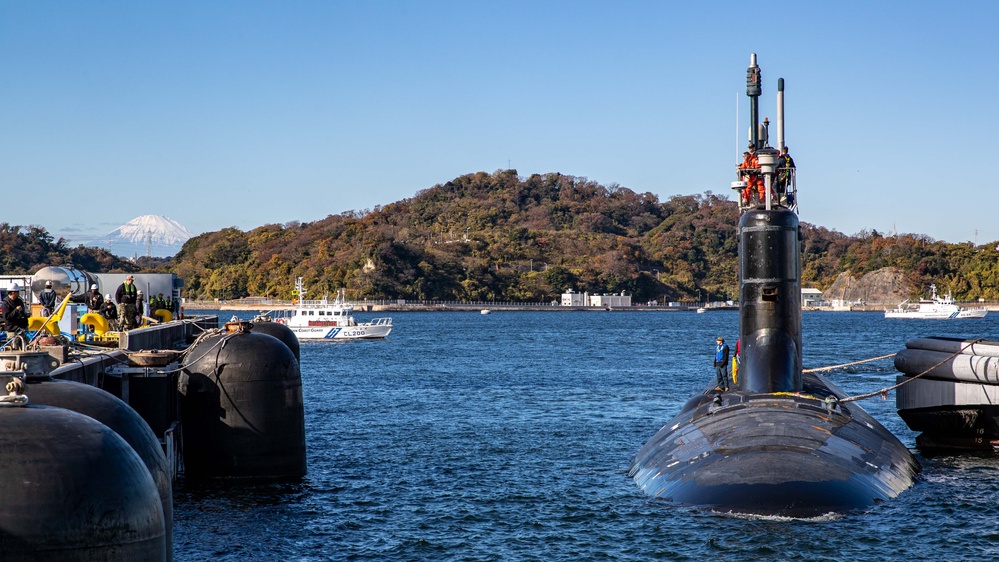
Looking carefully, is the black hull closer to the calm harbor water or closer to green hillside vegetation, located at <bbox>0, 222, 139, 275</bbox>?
the calm harbor water

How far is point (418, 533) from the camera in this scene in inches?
764

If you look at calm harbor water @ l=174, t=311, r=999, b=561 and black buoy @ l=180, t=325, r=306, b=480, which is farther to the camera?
black buoy @ l=180, t=325, r=306, b=480

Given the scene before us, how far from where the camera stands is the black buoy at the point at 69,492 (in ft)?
25.6

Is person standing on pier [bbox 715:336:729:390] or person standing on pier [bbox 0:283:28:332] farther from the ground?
person standing on pier [bbox 0:283:28:332]

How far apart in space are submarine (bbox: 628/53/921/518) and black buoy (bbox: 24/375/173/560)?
1034 centimetres

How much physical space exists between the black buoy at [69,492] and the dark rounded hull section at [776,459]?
38.1ft

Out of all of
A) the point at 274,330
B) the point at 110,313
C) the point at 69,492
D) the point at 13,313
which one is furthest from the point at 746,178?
the point at 69,492

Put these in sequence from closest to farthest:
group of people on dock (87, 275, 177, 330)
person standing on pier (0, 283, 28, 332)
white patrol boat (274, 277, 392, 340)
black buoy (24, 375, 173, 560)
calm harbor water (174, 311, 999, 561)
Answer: black buoy (24, 375, 173, 560)
calm harbor water (174, 311, 999, 561)
person standing on pier (0, 283, 28, 332)
group of people on dock (87, 275, 177, 330)
white patrol boat (274, 277, 392, 340)

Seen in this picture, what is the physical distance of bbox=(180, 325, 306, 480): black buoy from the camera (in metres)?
21.0

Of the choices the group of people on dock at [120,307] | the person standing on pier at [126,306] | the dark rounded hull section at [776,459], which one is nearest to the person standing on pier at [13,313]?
the group of people on dock at [120,307]

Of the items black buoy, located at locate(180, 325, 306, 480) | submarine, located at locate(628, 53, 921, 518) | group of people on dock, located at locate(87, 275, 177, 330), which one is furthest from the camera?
group of people on dock, located at locate(87, 275, 177, 330)

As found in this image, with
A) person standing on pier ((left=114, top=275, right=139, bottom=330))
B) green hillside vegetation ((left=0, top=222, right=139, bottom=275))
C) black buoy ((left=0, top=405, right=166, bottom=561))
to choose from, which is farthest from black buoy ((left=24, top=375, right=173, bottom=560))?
green hillside vegetation ((left=0, top=222, right=139, bottom=275))

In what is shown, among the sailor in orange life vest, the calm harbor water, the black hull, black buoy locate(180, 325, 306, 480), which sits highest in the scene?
the sailor in orange life vest

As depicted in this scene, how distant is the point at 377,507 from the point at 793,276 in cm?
1085
